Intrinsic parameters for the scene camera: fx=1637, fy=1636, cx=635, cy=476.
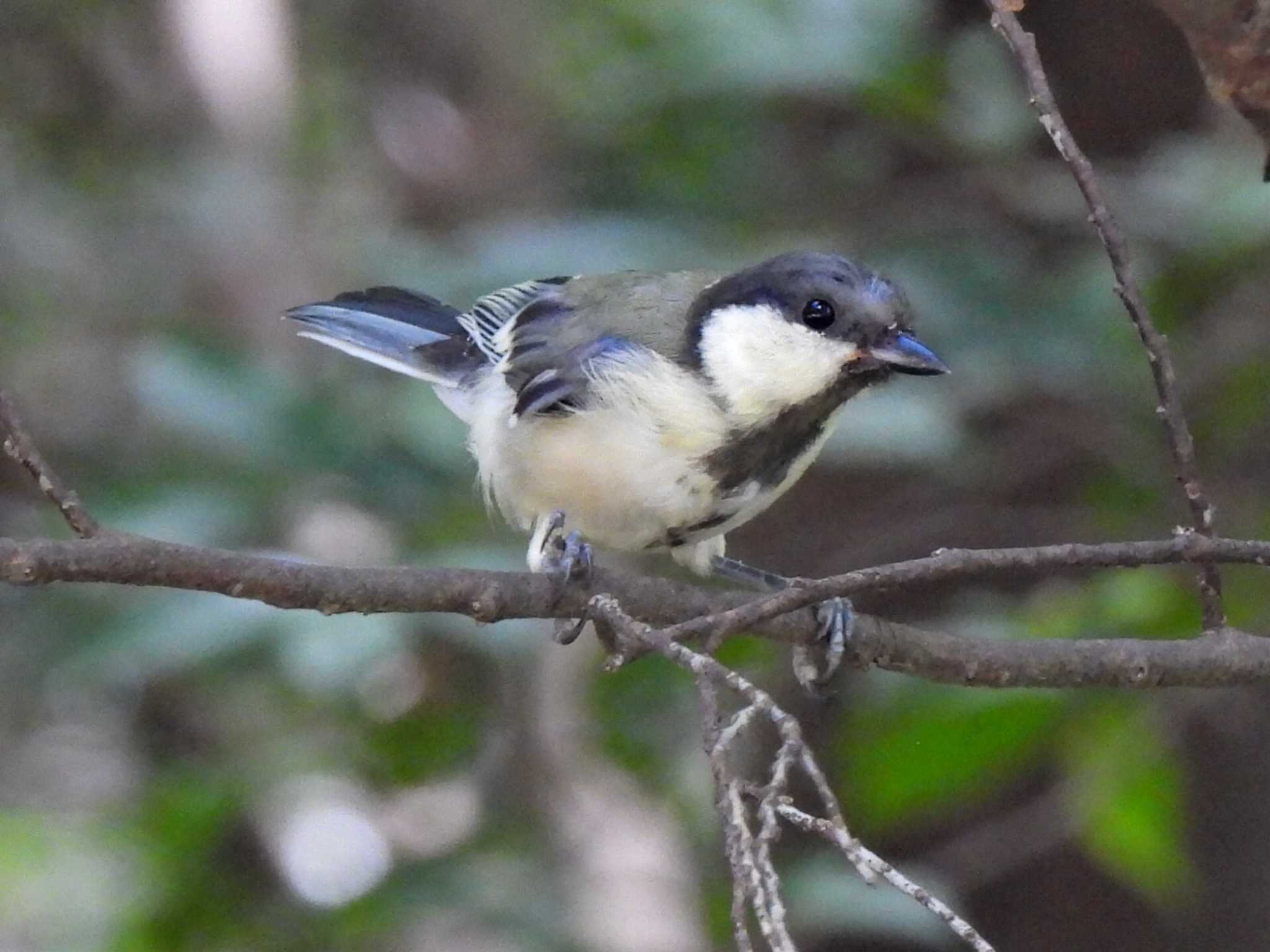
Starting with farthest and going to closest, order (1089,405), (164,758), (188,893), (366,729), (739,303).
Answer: (164,758)
(1089,405)
(366,729)
(188,893)
(739,303)

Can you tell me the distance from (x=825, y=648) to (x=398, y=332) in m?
1.12

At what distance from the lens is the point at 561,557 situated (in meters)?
1.87

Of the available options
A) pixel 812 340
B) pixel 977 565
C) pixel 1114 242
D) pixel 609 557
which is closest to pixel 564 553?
pixel 812 340

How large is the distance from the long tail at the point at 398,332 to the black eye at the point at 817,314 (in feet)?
2.25

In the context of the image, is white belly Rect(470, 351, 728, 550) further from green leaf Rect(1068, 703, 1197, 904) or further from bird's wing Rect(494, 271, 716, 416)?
green leaf Rect(1068, 703, 1197, 904)

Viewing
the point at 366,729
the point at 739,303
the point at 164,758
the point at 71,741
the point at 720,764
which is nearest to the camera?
the point at 720,764

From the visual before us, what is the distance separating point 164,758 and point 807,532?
1.46 m

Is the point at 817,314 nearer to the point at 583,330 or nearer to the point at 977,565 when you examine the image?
the point at 583,330

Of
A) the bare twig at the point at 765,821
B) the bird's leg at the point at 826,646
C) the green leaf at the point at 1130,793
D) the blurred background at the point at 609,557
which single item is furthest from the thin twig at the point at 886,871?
the green leaf at the point at 1130,793

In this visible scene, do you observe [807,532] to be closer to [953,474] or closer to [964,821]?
[953,474]

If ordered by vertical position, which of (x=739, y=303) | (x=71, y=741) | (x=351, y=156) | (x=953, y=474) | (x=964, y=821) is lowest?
(x=71, y=741)

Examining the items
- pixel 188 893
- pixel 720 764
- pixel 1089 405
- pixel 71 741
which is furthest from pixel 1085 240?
pixel 71 741

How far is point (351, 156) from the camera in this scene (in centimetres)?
444

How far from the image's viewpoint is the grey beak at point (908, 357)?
77.2 inches
